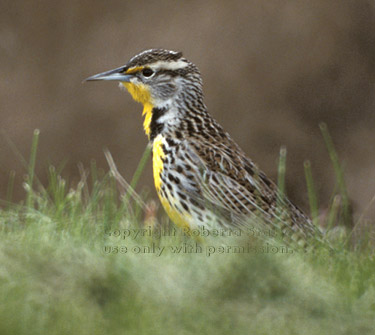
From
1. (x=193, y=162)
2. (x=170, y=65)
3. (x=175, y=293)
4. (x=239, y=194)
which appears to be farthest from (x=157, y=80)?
(x=175, y=293)

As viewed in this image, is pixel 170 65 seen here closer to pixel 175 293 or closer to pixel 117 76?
pixel 117 76

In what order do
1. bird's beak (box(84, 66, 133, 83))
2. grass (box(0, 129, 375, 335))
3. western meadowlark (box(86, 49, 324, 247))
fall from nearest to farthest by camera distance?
grass (box(0, 129, 375, 335)) → western meadowlark (box(86, 49, 324, 247)) → bird's beak (box(84, 66, 133, 83))

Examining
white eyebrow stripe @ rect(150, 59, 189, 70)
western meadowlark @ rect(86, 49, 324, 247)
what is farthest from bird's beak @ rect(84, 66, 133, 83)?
white eyebrow stripe @ rect(150, 59, 189, 70)

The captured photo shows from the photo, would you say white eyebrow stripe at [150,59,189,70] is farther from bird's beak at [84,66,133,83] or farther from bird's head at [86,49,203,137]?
bird's beak at [84,66,133,83]

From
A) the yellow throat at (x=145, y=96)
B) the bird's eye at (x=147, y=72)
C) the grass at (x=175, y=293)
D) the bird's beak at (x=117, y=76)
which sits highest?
the bird's eye at (x=147, y=72)

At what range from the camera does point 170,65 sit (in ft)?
16.2

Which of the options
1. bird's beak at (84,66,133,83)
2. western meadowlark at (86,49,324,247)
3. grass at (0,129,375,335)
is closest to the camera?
grass at (0,129,375,335)

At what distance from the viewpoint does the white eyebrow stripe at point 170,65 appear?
4906 millimetres

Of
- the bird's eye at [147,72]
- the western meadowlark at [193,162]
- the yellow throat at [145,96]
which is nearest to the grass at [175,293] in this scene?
the western meadowlark at [193,162]

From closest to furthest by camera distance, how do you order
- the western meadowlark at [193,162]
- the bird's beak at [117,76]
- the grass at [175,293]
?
1. the grass at [175,293]
2. the western meadowlark at [193,162]
3. the bird's beak at [117,76]

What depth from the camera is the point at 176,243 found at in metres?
3.62

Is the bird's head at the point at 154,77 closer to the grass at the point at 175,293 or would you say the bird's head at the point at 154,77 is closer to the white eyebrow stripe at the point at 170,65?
the white eyebrow stripe at the point at 170,65

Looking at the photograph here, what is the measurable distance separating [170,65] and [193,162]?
0.73 m

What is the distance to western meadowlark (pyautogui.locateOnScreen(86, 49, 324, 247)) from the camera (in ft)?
14.3
